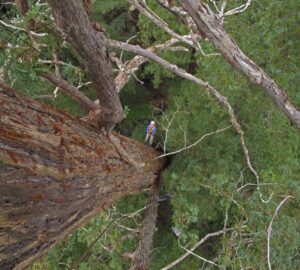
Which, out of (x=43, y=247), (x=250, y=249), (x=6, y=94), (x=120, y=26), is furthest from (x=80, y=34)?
(x=120, y=26)

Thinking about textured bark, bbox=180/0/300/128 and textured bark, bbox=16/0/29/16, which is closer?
textured bark, bbox=180/0/300/128

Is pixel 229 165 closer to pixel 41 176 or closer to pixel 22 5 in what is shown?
pixel 22 5

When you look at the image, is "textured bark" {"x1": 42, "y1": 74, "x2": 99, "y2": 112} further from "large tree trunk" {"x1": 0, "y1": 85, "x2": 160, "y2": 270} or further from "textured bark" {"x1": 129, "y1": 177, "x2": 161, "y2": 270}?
"textured bark" {"x1": 129, "y1": 177, "x2": 161, "y2": 270}

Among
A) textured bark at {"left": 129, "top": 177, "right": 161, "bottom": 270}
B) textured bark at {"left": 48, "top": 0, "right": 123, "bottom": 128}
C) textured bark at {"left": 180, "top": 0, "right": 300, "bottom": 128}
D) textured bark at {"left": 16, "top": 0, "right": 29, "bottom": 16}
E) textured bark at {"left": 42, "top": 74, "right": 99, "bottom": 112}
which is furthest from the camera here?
textured bark at {"left": 129, "top": 177, "right": 161, "bottom": 270}

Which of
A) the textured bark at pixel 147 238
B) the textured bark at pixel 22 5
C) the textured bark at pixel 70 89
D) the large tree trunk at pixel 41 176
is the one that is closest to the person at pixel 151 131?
the textured bark at pixel 147 238

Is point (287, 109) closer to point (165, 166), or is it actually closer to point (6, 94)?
point (6, 94)

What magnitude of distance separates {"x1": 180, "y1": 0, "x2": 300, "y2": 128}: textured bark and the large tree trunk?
3.82 ft

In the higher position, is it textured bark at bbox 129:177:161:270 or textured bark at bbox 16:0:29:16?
textured bark at bbox 16:0:29:16

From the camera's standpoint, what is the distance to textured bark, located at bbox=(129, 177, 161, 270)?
18.4ft

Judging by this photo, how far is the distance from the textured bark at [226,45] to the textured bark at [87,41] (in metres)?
0.67

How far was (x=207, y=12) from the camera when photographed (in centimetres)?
301

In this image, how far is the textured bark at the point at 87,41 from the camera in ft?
7.43

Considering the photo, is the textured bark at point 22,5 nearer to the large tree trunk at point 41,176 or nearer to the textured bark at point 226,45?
the large tree trunk at point 41,176

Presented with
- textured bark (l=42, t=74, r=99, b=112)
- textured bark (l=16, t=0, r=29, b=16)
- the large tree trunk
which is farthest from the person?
textured bark (l=16, t=0, r=29, b=16)
